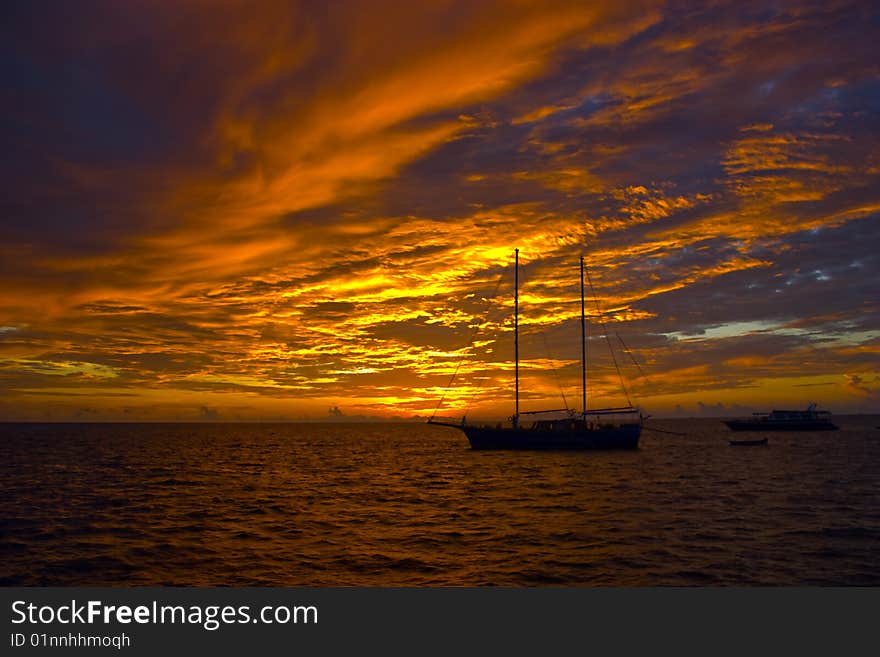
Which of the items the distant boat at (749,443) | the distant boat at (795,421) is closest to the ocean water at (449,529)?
the distant boat at (749,443)

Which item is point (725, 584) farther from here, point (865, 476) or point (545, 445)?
point (545, 445)

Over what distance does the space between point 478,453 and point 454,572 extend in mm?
79447

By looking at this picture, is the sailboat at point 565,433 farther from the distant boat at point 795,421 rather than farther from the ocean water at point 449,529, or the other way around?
the distant boat at point 795,421

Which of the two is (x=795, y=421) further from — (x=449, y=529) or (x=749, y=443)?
(x=449, y=529)

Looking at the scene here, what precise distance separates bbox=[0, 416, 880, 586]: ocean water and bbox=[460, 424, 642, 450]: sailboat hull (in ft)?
87.0

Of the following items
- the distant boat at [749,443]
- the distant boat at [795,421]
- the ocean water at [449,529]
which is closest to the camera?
the ocean water at [449,529]

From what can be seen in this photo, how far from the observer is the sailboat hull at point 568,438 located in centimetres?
9056

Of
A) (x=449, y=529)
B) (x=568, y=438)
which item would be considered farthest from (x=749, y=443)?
(x=449, y=529)

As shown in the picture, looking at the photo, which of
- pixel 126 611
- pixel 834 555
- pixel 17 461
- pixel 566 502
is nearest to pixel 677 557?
pixel 834 555

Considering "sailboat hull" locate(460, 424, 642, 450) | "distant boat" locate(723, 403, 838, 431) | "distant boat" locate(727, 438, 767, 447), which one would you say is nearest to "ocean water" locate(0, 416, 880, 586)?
"sailboat hull" locate(460, 424, 642, 450)

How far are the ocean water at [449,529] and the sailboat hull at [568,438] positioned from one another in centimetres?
2653

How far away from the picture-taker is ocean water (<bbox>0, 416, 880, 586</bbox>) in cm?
2323

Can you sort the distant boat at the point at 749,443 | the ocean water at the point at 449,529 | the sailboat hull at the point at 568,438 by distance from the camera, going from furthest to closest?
the distant boat at the point at 749,443 → the sailboat hull at the point at 568,438 → the ocean water at the point at 449,529

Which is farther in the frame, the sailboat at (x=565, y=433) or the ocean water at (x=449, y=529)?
the sailboat at (x=565, y=433)
